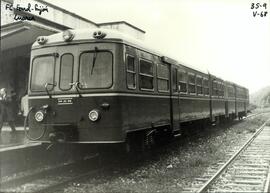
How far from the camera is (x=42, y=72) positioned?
9.82m

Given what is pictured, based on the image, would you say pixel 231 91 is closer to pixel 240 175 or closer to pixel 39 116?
pixel 240 175

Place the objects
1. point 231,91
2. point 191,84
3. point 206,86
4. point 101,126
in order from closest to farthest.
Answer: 1. point 101,126
2. point 191,84
3. point 206,86
4. point 231,91

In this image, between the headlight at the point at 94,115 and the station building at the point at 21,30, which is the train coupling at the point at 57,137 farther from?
the station building at the point at 21,30

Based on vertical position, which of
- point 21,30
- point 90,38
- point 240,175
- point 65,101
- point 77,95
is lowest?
point 240,175

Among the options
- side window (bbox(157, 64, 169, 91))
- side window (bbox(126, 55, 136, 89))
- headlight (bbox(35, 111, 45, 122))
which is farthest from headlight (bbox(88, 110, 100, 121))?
side window (bbox(157, 64, 169, 91))

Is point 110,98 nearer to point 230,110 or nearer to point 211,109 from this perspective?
point 211,109

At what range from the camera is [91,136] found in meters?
9.04

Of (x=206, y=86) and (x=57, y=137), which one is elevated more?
(x=206, y=86)

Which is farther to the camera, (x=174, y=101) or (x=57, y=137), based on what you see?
(x=174, y=101)

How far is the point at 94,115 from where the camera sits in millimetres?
9016

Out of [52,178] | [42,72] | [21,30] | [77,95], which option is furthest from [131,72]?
[21,30]

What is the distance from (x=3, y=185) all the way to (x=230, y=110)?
20.5 metres

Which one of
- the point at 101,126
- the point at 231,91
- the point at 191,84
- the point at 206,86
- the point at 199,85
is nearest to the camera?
the point at 101,126

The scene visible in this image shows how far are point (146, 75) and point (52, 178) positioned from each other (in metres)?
3.20
